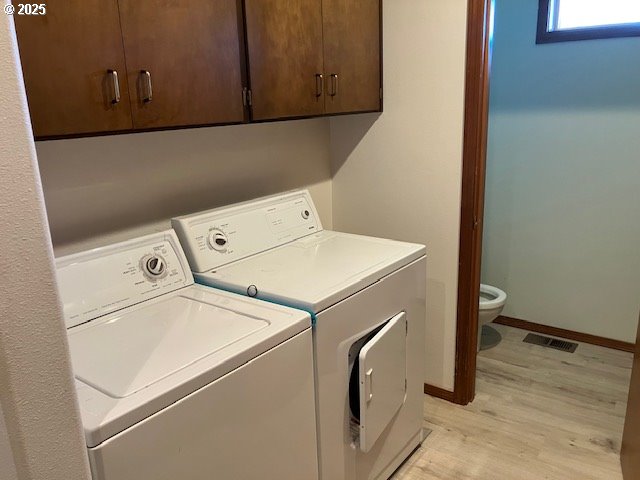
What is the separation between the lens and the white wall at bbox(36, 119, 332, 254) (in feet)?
5.39

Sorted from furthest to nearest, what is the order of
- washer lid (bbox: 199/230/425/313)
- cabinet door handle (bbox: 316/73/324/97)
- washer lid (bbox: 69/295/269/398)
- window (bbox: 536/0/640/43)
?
window (bbox: 536/0/640/43) → cabinet door handle (bbox: 316/73/324/97) → washer lid (bbox: 199/230/425/313) → washer lid (bbox: 69/295/269/398)

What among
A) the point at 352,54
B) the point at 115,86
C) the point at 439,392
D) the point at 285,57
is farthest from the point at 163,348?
the point at 439,392

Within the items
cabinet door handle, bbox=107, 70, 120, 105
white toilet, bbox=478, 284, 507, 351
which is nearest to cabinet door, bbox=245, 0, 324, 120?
cabinet door handle, bbox=107, 70, 120, 105

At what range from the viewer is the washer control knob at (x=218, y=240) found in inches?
74.2

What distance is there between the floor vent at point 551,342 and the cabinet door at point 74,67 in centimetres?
270

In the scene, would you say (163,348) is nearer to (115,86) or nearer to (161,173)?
(115,86)

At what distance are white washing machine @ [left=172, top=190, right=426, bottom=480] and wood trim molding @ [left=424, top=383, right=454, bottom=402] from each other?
1.26ft

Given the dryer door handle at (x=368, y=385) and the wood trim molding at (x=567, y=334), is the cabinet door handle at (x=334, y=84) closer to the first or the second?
the dryer door handle at (x=368, y=385)

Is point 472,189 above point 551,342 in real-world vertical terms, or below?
above

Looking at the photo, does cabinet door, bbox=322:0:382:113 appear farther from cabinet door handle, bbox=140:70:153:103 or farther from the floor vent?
the floor vent

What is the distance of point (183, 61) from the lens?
5.04 ft

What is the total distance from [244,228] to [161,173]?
1.17ft

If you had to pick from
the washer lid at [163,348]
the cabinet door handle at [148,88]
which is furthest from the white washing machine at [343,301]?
the cabinet door handle at [148,88]

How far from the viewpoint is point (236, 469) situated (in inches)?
51.3
